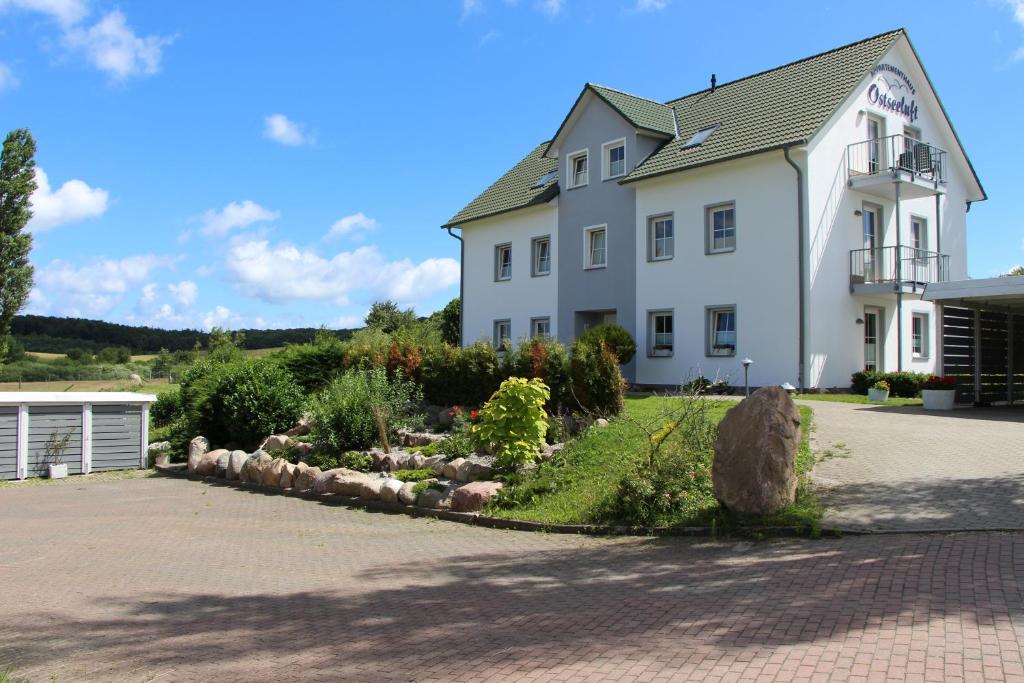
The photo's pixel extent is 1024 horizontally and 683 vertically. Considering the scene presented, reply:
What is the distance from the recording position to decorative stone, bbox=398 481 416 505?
457 inches

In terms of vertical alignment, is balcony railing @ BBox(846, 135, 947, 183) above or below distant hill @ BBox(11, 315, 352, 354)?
above

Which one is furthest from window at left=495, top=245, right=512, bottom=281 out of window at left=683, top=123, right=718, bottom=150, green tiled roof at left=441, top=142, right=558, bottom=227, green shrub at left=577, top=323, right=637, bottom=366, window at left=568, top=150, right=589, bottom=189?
window at left=683, top=123, right=718, bottom=150

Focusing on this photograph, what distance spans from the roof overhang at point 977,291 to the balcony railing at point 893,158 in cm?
467

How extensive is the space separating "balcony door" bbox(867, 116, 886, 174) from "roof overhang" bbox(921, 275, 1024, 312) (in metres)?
5.71

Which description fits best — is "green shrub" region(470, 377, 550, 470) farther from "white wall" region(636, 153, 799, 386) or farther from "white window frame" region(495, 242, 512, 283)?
"white window frame" region(495, 242, 512, 283)

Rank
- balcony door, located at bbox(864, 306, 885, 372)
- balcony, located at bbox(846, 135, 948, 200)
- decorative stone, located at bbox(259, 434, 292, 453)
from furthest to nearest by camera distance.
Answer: balcony door, located at bbox(864, 306, 885, 372) < balcony, located at bbox(846, 135, 948, 200) < decorative stone, located at bbox(259, 434, 292, 453)

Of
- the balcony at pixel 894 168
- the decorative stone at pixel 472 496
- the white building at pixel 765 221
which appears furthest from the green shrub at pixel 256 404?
the balcony at pixel 894 168

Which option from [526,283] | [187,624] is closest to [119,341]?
[526,283]

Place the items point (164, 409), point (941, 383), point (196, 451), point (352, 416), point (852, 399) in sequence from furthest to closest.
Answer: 1. point (164, 409)
2. point (852, 399)
3. point (941, 383)
4. point (196, 451)
5. point (352, 416)

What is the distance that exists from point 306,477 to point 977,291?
49.4 ft

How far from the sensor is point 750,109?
2442cm

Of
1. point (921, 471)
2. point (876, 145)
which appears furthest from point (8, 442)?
point (876, 145)

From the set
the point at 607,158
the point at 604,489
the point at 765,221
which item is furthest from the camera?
the point at 607,158

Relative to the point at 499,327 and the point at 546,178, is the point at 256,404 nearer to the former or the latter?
the point at 499,327
